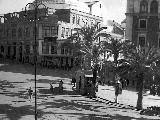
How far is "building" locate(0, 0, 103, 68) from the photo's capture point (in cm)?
5797

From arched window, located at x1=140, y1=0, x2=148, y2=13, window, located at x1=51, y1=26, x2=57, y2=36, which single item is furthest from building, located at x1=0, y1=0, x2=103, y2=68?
arched window, located at x1=140, y1=0, x2=148, y2=13

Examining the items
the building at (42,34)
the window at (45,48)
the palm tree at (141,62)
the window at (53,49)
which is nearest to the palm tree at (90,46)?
the palm tree at (141,62)

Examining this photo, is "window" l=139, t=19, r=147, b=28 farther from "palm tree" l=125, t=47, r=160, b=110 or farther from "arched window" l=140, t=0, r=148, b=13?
"palm tree" l=125, t=47, r=160, b=110

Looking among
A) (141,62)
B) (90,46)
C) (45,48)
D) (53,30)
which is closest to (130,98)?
(141,62)

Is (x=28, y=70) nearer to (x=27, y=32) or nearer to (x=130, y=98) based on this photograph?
(x=27, y=32)

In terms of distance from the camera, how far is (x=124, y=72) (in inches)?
1130

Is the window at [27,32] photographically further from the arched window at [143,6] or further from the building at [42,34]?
the arched window at [143,6]

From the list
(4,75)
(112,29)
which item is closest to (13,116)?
(4,75)

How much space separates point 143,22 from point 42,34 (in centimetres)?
2095

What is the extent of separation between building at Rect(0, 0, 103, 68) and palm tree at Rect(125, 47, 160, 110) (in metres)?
25.8

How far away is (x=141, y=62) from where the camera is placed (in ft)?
90.3

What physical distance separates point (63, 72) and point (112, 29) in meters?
44.1

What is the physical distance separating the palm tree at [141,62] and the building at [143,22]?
3173cm

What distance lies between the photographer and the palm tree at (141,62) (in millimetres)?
27500
